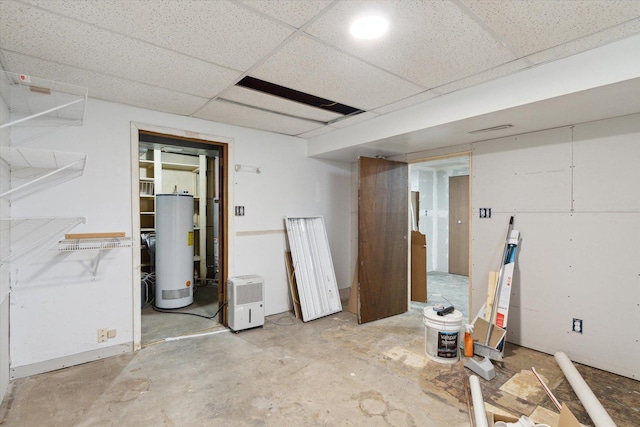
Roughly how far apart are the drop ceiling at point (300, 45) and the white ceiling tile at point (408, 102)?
0.06 ft

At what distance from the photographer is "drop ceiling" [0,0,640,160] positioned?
1.59m

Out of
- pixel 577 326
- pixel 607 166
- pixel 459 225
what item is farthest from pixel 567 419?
pixel 459 225

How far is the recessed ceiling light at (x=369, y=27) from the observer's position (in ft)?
5.45

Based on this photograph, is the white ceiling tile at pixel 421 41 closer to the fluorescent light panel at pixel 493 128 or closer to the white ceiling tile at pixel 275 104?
the fluorescent light panel at pixel 493 128

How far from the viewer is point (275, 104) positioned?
301cm

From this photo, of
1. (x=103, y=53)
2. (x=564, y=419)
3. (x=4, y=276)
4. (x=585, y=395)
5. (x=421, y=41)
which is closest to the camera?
(x=564, y=419)

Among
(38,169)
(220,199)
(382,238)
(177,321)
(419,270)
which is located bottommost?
(177,321)

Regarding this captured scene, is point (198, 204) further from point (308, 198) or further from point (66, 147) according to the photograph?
point (66, 147)

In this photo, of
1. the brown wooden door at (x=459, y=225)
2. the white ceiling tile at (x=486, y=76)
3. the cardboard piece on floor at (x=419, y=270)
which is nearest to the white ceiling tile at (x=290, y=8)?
the white ceiling tile at (x=486, y=76)

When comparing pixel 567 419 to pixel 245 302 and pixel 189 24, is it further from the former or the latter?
pixel 189 24

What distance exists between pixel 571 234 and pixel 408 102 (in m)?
1.97

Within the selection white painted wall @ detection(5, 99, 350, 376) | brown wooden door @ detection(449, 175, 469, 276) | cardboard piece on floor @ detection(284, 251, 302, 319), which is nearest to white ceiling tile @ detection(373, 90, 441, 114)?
white painted wall @ detection(5, 99, 350, 376)

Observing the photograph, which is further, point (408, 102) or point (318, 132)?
point (318, 132)

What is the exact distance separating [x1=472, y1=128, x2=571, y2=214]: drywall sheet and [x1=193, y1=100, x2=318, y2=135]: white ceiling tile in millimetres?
2050
